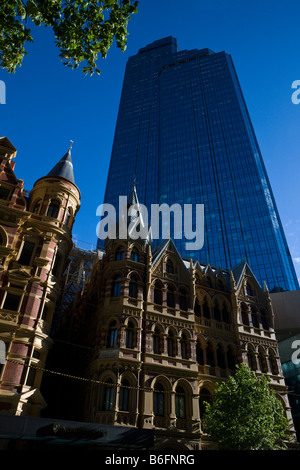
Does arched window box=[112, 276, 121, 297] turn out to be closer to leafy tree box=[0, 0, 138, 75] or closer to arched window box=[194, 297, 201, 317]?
arched window box=[194, 297, 201, 317]

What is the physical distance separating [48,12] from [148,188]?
380ft

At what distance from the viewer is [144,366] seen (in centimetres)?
2691

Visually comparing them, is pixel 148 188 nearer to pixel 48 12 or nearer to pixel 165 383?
pixel 165 383

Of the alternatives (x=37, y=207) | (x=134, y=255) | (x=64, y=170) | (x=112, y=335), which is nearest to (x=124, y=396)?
(x=112, y=335)

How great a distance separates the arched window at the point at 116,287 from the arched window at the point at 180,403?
31.1 feet

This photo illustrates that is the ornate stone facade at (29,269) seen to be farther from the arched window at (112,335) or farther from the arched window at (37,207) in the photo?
the arched window at (112,335)

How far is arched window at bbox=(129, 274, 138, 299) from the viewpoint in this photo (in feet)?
99.4

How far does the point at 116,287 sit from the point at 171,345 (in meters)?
7.12

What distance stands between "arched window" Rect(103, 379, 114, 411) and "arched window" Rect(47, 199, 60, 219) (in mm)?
15397

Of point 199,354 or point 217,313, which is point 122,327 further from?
point 217,313

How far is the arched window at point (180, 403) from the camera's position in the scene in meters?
26.9

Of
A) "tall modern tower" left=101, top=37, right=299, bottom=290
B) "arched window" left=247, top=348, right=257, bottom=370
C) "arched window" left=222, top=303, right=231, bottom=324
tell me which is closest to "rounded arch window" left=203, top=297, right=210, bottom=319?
"arched window" left=222, top=303, right=231, bottom=324

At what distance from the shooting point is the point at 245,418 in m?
23.0
